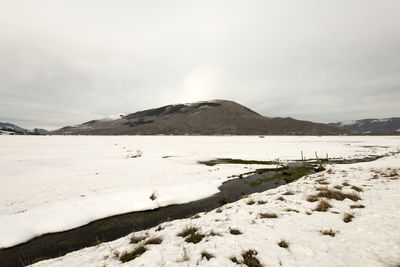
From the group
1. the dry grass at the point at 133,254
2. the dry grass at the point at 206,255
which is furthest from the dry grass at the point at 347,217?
the dry grass at the point at 133,254

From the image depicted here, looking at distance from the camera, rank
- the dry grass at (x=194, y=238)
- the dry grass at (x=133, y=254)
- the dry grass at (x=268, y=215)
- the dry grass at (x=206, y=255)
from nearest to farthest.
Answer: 1. the dry grass at (x=206, y=255)
2. the dry grass at (x=133, y=254)
3. the dry grass at (x=194, y=238)
4. the dry grass at (x=268, y=215)

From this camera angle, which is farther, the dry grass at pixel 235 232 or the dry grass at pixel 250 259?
the dry grass at pixel 235 232

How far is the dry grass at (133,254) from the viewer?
16.9 feet

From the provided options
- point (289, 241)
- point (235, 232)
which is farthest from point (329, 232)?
point (235, 232)

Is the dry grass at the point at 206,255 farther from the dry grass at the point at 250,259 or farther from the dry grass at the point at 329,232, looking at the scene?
the dry grass at the point at 329,232

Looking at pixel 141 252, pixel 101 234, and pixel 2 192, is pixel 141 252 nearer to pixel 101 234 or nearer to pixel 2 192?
pixel 101 234

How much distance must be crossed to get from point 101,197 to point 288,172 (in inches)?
747

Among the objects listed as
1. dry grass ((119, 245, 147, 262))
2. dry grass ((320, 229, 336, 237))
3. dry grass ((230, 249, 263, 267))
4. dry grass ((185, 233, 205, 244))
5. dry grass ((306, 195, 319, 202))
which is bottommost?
dry grass ((185, 233, 205, 244))

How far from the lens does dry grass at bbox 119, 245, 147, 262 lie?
514 centimetres

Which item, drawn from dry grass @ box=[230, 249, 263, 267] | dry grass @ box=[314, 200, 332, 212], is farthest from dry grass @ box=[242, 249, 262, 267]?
dry grass @ box=[314, 200, 332, 212]

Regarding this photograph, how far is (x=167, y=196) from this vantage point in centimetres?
1303

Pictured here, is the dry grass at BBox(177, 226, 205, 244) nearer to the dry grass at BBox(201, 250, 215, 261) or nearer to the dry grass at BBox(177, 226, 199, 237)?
the dry grass at BBox(177, 226, 199, 237)

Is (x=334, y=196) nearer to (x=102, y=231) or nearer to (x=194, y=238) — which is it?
(x=194, y=238)

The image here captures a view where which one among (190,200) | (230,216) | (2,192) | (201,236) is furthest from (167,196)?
(2,192)
